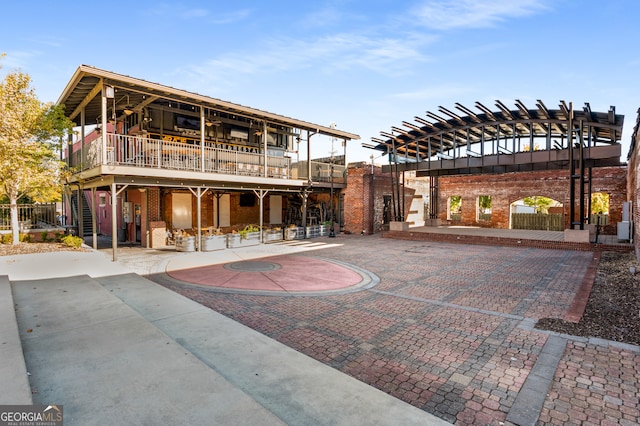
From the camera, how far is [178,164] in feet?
42.6

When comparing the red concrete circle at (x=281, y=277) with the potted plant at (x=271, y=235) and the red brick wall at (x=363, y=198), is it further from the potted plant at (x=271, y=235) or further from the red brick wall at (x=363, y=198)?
the red brick wall at (x=363, y=198)

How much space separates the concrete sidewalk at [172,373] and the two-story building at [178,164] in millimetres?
7023

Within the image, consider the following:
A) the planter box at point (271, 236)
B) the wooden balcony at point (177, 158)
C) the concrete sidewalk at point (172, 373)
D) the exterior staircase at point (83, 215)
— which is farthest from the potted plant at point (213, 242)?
the exterior staircase at point (83, 215)

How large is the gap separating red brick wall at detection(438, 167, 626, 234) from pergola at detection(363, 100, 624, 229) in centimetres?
203

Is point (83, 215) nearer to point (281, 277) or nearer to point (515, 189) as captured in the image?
point (281, 277)

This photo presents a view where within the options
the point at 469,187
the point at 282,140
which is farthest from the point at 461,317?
the point at 469,187

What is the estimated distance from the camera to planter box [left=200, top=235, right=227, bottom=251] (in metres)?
13.4

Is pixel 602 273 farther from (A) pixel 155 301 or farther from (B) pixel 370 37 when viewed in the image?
(A) pixel 155 301

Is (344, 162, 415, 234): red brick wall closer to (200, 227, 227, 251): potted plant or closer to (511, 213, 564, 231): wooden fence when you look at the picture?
(200, 227, 227, 251): potted plant

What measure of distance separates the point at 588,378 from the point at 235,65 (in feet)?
40.1

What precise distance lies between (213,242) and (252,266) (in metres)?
4.29

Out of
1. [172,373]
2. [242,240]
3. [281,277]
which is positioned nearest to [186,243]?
[242,240]

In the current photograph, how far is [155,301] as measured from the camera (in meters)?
6.05

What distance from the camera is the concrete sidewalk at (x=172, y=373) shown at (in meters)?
2.67
